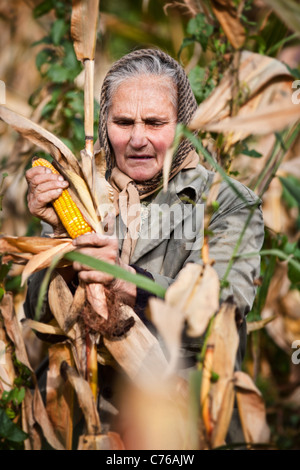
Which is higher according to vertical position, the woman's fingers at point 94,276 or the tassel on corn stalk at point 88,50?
the tassel on corn stalk at point 88,50

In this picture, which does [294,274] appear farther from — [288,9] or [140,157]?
[288,9]

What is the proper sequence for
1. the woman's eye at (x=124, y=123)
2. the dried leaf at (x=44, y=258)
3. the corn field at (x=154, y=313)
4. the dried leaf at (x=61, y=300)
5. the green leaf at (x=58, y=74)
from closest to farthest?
the corn field at (x=154, y=313) → the dried leaf at (x=44, y=258) → the dried leaf at (x=61, y=300) → the woman's eye at (x=124, y=123) → the green leaf at (x=58, y=74)

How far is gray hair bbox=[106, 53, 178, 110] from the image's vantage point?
1411mm

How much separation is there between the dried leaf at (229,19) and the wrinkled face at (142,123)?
0.19m

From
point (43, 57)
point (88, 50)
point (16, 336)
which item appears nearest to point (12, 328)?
point (16, 336)

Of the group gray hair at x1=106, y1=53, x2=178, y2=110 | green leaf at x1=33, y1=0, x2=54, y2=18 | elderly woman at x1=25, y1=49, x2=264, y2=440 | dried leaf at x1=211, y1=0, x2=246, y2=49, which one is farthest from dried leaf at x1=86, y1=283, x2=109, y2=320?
green leaf at x1=33, y1=0, x2=54, y2=18

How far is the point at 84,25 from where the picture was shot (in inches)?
45.5

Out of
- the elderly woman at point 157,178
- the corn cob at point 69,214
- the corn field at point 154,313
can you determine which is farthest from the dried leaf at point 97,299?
the elderly woman at point 157,178

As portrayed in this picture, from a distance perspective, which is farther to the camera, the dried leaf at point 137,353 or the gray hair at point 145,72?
the gray hair at point 145,72

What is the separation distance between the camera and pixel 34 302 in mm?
1356

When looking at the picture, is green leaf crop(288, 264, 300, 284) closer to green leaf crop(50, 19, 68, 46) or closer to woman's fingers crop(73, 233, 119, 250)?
woman's fingers crop(73, 233, 119, 250)

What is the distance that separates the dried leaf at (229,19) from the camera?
129cm

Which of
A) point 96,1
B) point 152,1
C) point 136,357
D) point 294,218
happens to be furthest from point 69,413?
point 152,1

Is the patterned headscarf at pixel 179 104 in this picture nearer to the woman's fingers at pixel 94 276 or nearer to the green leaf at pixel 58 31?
the woman's fingers at pixel 94 276
